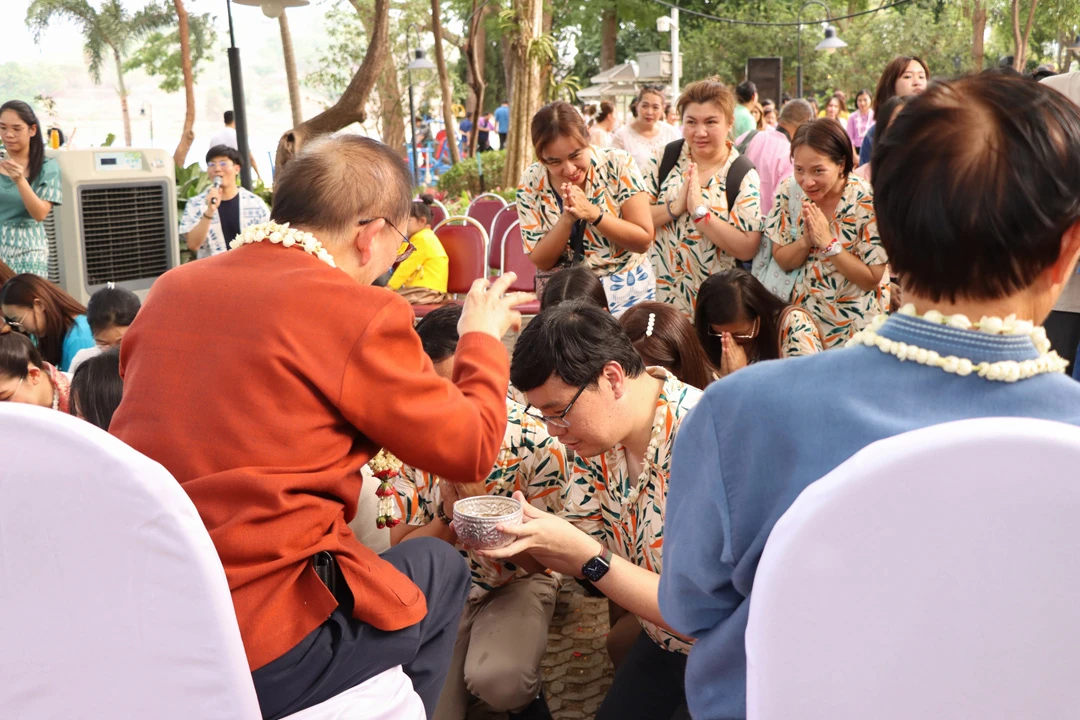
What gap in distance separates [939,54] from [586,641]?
3241cm

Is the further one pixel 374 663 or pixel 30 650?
pixel 374 663

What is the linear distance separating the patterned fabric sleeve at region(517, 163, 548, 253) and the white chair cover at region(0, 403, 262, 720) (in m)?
3.08

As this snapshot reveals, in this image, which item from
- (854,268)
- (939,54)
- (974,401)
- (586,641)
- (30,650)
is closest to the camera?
(974,401)

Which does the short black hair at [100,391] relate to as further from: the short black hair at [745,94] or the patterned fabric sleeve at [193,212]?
the short black hair at [745,94]

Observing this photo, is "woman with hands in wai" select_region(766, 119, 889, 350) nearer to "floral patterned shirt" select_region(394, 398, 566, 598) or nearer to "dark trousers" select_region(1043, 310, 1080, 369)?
"dark trousers" select_region(1043, 310, 1080, 369)

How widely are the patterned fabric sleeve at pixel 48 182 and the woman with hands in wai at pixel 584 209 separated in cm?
249

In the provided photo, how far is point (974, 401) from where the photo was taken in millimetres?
1020

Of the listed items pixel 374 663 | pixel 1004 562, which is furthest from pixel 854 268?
pixel 1004 562

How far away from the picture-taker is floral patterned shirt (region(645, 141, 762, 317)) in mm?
4203

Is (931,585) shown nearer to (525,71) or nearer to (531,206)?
(531,206)

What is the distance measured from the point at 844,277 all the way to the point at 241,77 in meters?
4.86

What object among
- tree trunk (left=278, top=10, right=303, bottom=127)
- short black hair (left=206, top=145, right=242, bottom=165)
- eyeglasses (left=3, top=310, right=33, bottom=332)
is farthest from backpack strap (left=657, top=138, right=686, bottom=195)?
tree trunk (left=278, top=10, right=303, bottom=127)

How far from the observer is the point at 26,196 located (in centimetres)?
492

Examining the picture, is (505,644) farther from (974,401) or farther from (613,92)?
(613,92)
